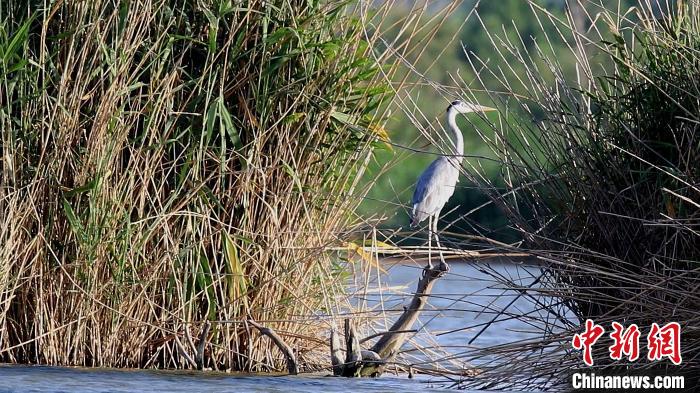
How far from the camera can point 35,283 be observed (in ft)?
18.6

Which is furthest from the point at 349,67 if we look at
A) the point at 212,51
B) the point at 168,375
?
the point at 168,375

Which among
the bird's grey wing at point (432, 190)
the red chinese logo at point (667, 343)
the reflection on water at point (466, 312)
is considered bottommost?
the red chinese logo at point (667, 343)

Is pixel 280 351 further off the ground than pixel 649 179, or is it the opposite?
pixel 649 179

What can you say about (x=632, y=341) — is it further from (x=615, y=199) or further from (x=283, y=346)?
(x=283, y=346)

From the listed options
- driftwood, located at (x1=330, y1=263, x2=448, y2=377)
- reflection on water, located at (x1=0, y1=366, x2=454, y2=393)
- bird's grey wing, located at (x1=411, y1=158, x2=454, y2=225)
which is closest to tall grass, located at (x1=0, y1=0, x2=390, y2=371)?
reflection on water, located at (x1=0, y1=366, x2=454, y2=393)

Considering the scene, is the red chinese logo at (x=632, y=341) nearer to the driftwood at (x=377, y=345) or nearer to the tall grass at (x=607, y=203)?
the tall grass at (x=607, y=203)

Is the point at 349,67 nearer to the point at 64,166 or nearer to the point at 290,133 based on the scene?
the point at 290,133

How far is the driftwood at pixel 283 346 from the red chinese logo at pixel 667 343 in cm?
196

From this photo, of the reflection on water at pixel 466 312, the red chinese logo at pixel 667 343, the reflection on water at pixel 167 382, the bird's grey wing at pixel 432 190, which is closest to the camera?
the red chinese logo at pixel 667 343

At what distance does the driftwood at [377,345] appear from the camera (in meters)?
5.67

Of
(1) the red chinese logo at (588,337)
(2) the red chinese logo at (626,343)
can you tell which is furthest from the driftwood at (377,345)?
(2) the red chinese logo at (626,343)

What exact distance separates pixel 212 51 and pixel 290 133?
2.04 feet

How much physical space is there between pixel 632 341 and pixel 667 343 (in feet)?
0.44

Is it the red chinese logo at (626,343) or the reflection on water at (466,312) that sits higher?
the reflection on water at (466,312)
